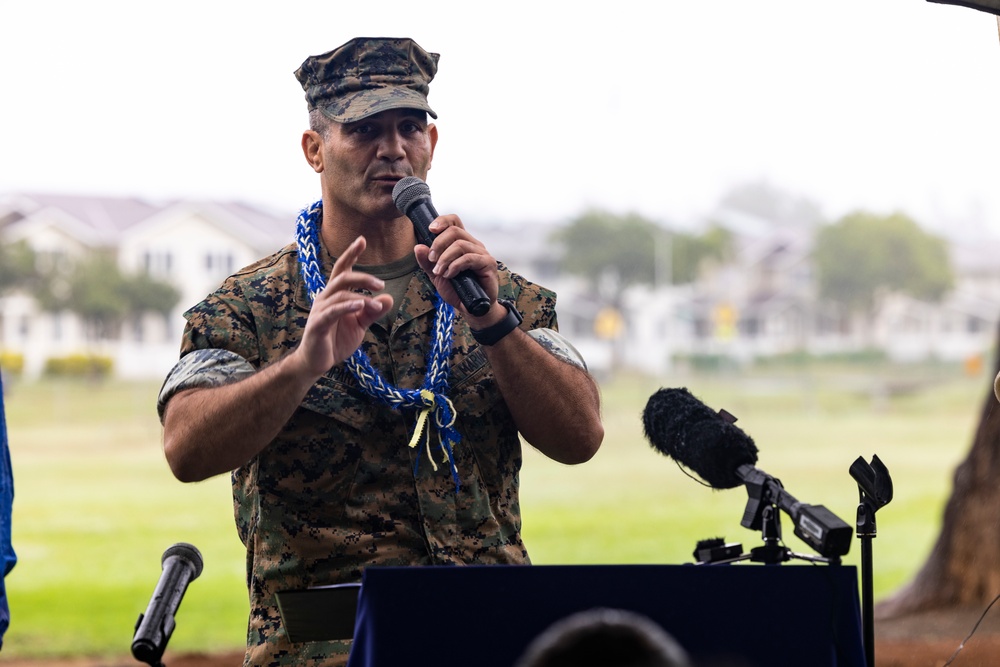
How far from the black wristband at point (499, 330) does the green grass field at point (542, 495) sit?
32.9ft

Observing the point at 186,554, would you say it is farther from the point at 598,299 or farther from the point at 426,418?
the point at 598,299

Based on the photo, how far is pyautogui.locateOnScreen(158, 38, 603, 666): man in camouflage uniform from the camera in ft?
8.82

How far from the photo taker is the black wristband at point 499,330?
2734mm

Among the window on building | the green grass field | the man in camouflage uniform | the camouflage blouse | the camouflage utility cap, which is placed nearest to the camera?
the man in camouflage uniform

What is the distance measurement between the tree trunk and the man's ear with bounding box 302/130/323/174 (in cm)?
678

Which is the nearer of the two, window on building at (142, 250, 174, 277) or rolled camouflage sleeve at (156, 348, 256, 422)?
rolled camouflage sleeve at (156, 348, 256, 422)

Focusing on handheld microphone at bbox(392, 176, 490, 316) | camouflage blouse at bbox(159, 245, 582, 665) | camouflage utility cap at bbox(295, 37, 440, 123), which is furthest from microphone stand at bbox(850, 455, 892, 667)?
camouflage utility cap at bbox(295, 37, 440, 123)

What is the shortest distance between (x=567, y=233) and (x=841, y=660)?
94.3ft

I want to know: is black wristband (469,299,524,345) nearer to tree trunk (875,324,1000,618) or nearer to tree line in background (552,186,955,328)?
tree trunk (875,324,1000,618)

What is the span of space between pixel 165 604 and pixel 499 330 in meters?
0.89

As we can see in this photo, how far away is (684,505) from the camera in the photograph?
24.8 m

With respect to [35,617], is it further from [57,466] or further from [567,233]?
[567,233]

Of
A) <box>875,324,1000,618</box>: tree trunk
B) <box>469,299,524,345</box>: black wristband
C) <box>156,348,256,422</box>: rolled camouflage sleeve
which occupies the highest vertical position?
<box>469,299,524,345</box>: black wristband

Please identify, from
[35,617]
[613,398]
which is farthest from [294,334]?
[613,398]
